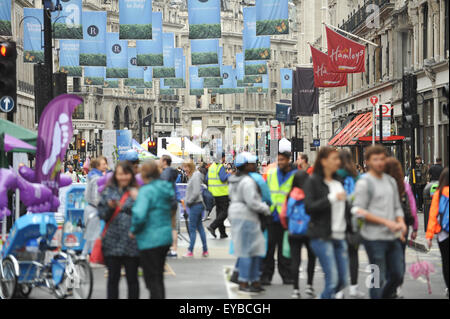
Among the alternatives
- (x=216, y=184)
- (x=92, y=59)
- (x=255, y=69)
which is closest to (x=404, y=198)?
(x=216, y=184)

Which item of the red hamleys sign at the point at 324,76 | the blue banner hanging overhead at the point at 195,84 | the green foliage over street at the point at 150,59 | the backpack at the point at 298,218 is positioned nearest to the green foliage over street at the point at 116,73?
the green foliage over street at the point at 150,59

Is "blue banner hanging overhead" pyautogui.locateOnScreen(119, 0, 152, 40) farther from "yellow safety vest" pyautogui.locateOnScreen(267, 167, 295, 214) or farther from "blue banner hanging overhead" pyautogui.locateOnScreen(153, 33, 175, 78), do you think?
"yellow safety vest" pyautogui.locateOnScreen(267, 167, 295, 214)

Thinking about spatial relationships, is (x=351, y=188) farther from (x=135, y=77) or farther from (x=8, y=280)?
(x=135, y=77)

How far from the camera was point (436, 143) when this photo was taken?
33344 mm

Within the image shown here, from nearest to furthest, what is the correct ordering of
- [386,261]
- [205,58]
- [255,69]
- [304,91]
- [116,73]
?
[386,261] < [205,58] < [255,69] < [116,73] < [304,91]

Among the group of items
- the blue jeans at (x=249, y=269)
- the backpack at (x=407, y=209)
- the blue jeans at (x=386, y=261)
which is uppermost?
the backpack at (x=407, y=209)

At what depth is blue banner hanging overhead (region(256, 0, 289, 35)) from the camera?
30.1m

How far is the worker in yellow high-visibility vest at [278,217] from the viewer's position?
46.4ft

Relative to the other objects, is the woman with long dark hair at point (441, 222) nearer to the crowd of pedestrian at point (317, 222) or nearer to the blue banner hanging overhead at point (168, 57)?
the crowd of pedestrian at point (317, 222)

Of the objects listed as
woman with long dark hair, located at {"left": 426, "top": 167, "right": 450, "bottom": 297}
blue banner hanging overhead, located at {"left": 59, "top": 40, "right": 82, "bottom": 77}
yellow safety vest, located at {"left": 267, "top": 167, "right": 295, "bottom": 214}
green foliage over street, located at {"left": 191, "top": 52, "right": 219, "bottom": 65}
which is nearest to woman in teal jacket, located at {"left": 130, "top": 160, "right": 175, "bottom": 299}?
yellow safety vest, located at {"left": 267, "top": 167, "right": 295, "bottom": 214}

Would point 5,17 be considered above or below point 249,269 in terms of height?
above

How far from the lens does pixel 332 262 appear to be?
1103 cm

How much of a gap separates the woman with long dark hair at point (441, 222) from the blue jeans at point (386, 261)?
4.31ft

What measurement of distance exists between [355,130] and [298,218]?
116 feet
